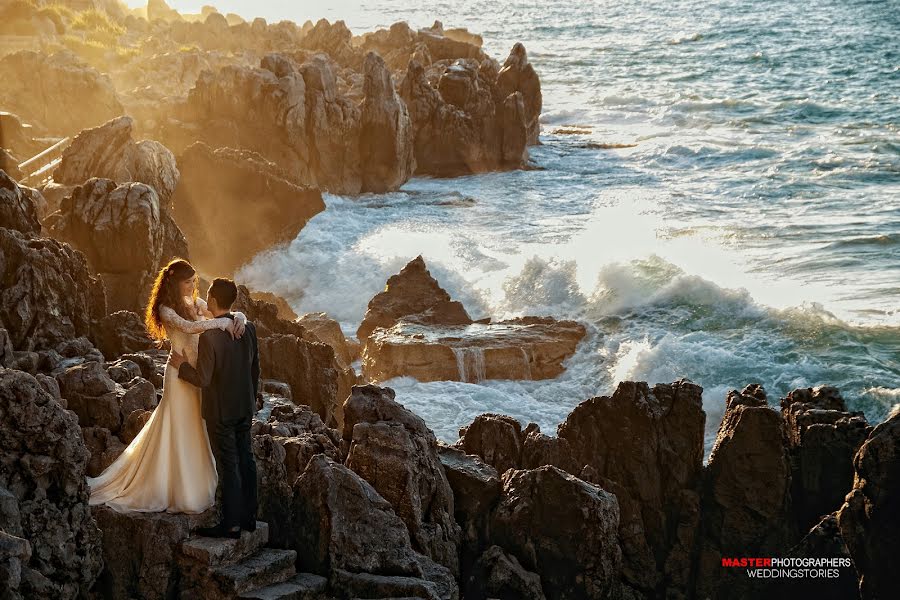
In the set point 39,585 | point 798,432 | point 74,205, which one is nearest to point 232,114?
point 74,205

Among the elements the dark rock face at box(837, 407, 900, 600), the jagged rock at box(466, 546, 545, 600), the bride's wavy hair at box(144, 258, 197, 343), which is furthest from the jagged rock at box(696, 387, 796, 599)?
the bride's wavy hair at box(144, 258, 197, 343)

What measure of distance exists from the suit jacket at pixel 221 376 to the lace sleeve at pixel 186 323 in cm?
5

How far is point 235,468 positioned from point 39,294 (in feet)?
19.9

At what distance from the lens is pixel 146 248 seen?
684 inches

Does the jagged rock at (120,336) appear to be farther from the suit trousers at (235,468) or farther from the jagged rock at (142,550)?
the suit trousers at (235,468)

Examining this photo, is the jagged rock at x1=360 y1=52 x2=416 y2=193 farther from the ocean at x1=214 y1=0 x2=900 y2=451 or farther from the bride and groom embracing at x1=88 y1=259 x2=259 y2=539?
the bride and groom embracing at x1=88 y1=259 x2=259 y2=539

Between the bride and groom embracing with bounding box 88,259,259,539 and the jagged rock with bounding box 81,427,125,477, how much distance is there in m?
1.15

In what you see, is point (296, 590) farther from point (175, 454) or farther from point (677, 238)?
point (677, 238)

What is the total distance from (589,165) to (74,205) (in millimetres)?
24762

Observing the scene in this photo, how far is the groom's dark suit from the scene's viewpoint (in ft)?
26.0

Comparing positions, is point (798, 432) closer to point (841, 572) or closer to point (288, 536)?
point (841, 572)

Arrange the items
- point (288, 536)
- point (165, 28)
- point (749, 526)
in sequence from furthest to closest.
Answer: point (165, 28) < point (749, 526) < point (288, 536)

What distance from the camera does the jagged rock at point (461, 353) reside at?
19.7m

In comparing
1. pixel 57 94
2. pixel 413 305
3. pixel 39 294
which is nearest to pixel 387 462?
pixel 39 294
